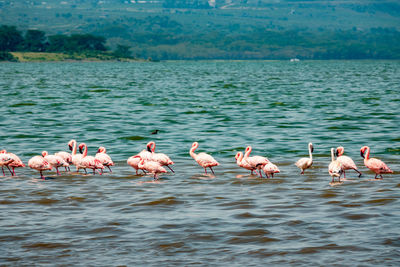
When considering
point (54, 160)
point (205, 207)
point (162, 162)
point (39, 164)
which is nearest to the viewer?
point (205, 207)

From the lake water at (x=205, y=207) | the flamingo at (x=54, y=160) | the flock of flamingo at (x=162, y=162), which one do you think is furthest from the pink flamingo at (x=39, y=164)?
the lake water at (x=205, y=207)

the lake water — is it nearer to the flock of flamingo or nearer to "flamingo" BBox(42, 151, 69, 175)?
the flock of flamingo

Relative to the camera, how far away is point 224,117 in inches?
1683

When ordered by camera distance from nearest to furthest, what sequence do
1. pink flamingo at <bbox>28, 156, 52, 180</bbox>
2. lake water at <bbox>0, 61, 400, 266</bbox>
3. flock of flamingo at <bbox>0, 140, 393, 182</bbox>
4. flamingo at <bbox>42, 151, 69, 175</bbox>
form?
lake water at <bbox>0, 61, 400, 266</bbox>
flock of flamingo at <bbox>0, 140, 393, 182</bbox>
pink flamingo at <bbox>28, 156, 52, 180</bbox>
flamingo at <bbox>42, 151, 69, 175</bbox>

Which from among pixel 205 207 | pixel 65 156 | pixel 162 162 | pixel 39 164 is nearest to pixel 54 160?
pixel 39 164

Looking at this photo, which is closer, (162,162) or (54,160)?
(54,160)

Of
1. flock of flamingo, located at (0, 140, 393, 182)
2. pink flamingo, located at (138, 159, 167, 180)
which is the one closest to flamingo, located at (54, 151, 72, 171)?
flock of flamingo, located at (0, 140, 393, 182)

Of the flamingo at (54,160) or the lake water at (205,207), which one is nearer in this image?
the lake water at (205,207)

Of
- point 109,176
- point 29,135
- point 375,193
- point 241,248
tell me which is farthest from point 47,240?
point 29,135

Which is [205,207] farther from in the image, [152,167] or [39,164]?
[39,164]

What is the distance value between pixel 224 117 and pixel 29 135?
14.9 metres

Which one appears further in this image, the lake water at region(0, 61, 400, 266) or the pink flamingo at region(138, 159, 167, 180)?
the pink flamingo at region(138, 159, 167, 180)

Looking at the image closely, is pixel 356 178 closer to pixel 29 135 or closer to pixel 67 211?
pixel 67 211

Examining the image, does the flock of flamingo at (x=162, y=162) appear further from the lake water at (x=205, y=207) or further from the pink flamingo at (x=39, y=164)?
the lake water at (x=205, y=207)
